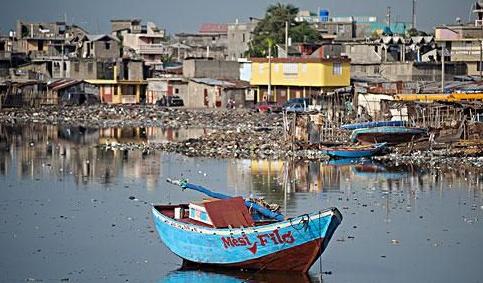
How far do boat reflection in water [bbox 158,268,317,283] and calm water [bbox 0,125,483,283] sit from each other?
0.11 feet

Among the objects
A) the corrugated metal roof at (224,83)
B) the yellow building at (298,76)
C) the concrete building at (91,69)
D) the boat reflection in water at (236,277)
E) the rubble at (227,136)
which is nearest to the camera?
the boat reflection in water at (236,277)

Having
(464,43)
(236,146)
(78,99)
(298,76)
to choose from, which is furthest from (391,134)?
(78,99)

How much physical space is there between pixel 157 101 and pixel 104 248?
43.0 metres

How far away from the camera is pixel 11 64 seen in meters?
73.7

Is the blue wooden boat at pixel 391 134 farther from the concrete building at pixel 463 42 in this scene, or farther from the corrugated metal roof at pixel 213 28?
the corrugated metal roof at pixel 213 28

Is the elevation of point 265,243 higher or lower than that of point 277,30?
lower

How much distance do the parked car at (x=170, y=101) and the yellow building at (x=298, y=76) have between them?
4506mm

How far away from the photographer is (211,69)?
223 ft

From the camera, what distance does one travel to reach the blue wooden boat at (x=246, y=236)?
60.5 ft

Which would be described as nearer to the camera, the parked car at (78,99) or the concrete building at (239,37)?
the parked car at (78,99)

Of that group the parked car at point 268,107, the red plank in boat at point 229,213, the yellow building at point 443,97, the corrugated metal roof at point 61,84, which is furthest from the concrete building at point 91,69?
the red plank in boat at point 229,213

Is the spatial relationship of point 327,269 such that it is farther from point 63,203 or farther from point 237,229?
point 63,203

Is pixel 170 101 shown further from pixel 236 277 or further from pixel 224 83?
pixel 236 277

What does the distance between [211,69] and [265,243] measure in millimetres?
49738
